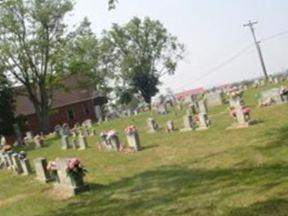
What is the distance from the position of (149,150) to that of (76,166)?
5522 millimetres

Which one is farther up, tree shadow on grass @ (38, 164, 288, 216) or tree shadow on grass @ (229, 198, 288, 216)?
tree shadow on grass @ (38, 164, 288, 216)

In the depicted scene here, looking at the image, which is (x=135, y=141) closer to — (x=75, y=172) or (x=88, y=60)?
(x=75, y=172)

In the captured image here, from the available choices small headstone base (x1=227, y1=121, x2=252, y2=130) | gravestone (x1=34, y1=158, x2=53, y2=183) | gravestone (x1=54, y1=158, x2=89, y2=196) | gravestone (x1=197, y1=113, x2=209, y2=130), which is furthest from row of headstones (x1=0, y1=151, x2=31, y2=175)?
small headstone base (x1=227, y1=121, x2=252, y2=130)

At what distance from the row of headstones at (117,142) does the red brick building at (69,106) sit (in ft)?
131

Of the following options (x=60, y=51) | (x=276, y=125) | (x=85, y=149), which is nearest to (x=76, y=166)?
(x=276, y=125)

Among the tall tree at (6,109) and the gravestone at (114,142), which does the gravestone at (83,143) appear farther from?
the tall tree at (6,109)

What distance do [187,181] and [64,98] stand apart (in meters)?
55.4

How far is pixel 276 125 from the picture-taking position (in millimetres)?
18141

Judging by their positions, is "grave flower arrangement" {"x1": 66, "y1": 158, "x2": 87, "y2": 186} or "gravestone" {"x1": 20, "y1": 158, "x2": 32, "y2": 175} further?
"gravestone" {"x1": 20, "y1": 158, "x2": 32, "y2": 175}

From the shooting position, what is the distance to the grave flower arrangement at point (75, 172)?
1469cm

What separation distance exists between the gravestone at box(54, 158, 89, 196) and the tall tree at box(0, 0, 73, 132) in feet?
121

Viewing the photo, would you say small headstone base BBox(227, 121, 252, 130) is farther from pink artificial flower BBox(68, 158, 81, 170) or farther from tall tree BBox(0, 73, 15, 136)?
tall tree BBox(0, 73, 15, 136)

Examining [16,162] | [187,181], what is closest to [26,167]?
[16,162]

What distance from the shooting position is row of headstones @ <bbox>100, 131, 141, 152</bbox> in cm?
2074
